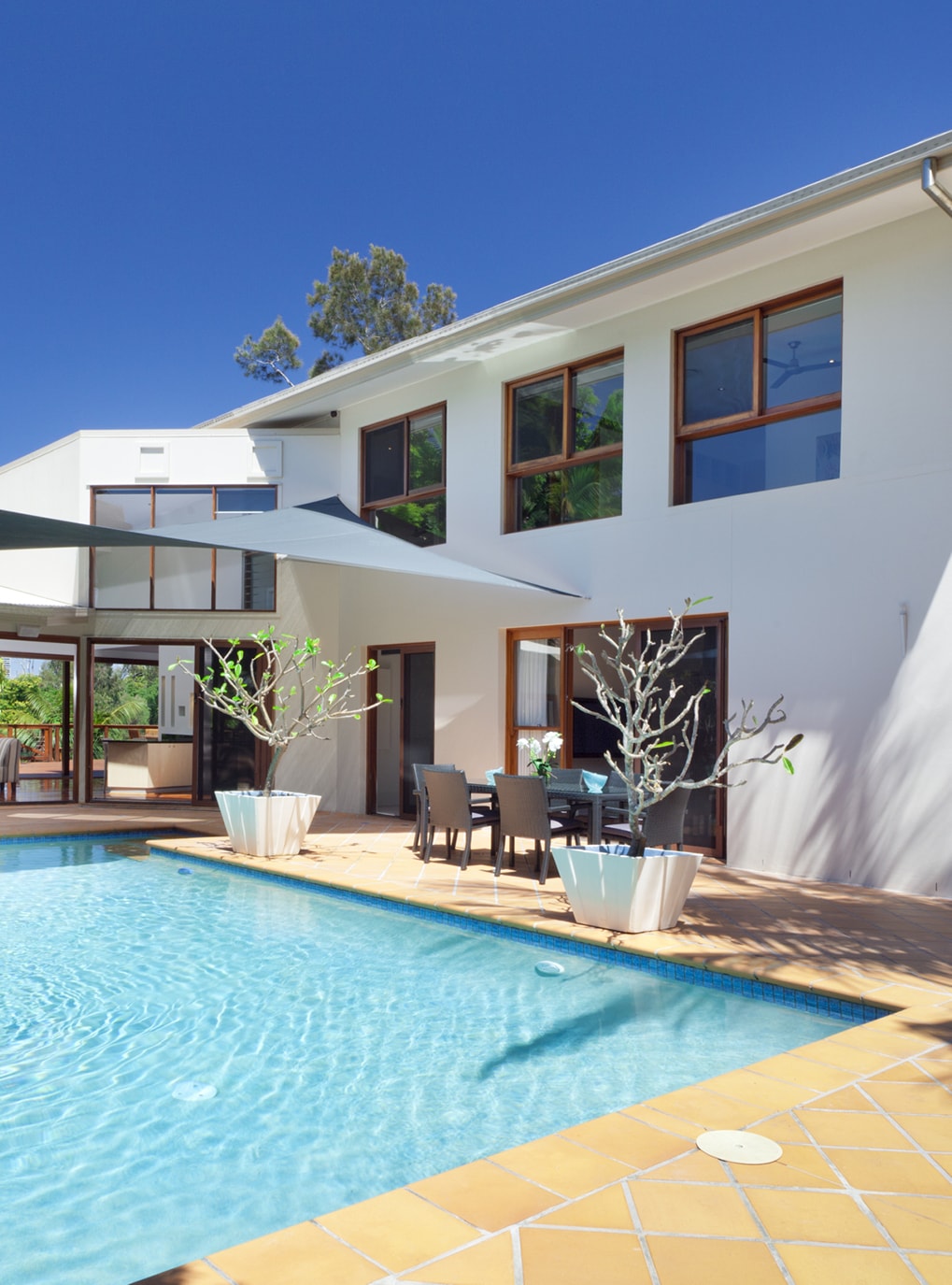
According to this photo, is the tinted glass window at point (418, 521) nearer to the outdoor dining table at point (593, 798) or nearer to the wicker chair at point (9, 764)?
the outdoor dining table at point (593, 798)

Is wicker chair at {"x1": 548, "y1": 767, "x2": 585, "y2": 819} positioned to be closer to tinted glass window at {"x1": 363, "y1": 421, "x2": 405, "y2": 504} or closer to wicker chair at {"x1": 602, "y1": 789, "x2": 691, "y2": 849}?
wicker chair at {"x1": 602, "y1": 789, "x2": 691, "y2": 849}

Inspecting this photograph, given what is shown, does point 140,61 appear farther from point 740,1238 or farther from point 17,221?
point 740,1238

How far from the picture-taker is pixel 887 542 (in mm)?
7859

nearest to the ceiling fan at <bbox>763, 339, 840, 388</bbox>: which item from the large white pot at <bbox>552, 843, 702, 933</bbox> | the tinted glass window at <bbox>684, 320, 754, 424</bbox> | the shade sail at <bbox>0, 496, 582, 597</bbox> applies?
the tinted glass window at <bbox>684, 320, 754, 424</bbox>

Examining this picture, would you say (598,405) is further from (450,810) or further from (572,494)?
(450,810)

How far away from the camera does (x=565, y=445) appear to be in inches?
414

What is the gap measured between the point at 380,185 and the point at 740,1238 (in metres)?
30.7

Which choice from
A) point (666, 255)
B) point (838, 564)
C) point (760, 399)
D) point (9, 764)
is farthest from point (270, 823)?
point (9, 764)

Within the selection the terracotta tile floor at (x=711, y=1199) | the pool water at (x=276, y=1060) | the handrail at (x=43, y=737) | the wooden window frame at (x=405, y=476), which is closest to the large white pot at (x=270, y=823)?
the pool water at (x=276, y=1060)

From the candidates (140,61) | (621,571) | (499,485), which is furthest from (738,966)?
(140,61)

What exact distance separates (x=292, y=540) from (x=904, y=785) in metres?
5.15

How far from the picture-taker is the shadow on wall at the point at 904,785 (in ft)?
24.6

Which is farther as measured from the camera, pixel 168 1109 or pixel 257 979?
pixel 257 979

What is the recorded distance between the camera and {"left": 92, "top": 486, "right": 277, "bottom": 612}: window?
1351cm
